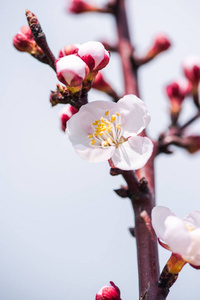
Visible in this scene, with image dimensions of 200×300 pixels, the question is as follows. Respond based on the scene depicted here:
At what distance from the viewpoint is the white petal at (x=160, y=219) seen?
1126 millimetres

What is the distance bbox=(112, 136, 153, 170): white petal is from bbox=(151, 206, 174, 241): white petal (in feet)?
0.54

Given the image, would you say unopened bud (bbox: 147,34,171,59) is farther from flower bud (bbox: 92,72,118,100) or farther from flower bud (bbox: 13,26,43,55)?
flower bud (bbox: 13,26,43,55)

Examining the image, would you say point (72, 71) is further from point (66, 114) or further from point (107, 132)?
point (66, 114)

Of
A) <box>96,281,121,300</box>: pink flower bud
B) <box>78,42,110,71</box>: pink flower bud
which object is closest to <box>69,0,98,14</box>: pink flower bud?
<box>78,42,110,71</box>: pink flower bud

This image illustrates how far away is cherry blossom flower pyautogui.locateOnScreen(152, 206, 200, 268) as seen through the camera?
1.07 meters

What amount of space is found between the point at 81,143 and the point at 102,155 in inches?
4.2

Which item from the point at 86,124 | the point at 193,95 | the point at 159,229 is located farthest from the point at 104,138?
the point at 193,95

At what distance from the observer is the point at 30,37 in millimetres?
1522

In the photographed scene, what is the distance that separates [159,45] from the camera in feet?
7.76

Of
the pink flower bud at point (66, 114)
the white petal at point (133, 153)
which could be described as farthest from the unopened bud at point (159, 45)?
the white petal at point (133, 153)

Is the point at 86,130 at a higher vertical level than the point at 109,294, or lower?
higher

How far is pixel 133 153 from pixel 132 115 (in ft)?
0.52

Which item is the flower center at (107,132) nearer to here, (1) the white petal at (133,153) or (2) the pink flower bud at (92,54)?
(1) the white petal at (133,153)

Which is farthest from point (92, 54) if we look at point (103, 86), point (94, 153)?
point (103, 86)
